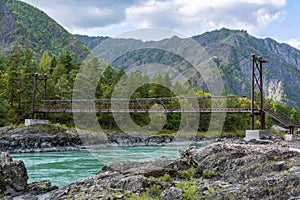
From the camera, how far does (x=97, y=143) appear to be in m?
41.4

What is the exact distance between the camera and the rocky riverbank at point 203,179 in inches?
267

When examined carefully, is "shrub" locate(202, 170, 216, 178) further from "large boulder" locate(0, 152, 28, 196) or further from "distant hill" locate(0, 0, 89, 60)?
"distant hill" locate(0, 0, 89, 60)

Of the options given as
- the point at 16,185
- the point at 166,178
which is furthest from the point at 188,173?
the point at 16,185

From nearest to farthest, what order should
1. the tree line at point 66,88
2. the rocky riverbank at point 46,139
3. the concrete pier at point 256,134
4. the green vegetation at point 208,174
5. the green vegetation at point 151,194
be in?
the green vegetation at point 151,194 → the green vegetation at point 208,174 → the concrete pier at point 256,134 → the rocky riverbank at point 46,139 → the tree line at point 66,88

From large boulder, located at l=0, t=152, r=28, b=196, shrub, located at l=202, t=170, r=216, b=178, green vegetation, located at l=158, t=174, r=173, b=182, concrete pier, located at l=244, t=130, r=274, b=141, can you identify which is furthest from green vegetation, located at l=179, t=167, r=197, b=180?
concrete pier, located at l=244, t=130, r=274, b=141

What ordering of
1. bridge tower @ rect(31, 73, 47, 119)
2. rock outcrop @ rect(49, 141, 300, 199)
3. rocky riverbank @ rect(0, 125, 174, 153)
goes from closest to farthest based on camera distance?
rock outcrop @ rect(49, 141, 300, 199), rocky riverbank @ rect(0, 125, 174, 153), bridge tower @ rect(31, 73, 47, 119)

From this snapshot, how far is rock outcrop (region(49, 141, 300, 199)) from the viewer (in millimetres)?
6781

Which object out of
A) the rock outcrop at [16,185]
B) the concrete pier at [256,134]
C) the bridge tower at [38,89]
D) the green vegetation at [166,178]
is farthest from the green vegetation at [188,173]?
the bridge tower at [38,89]

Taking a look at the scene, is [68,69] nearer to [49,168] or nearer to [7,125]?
[7,125]

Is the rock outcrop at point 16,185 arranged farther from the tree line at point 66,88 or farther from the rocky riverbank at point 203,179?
the tree line at point 66,88

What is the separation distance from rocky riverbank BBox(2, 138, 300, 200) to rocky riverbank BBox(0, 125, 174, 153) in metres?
24.9

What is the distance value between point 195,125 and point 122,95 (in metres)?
17.4

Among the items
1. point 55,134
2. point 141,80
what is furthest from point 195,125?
point 55,134

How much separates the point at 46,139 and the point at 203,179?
29.6 m
